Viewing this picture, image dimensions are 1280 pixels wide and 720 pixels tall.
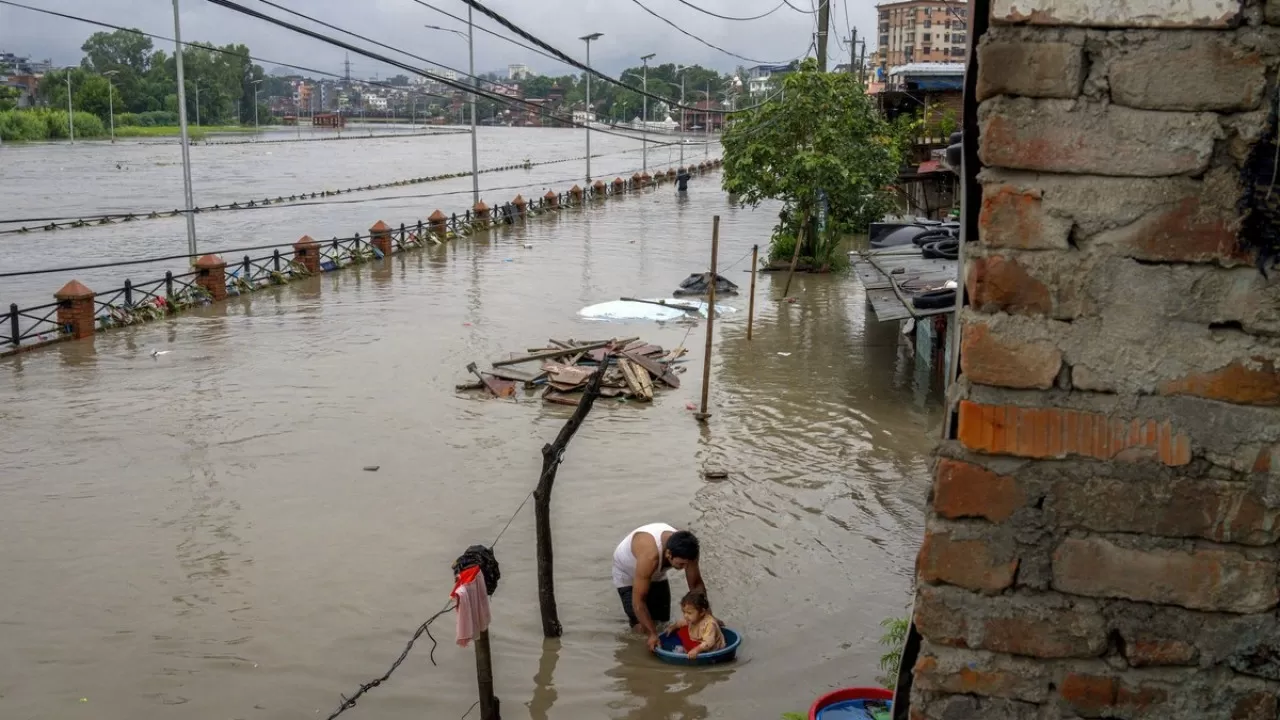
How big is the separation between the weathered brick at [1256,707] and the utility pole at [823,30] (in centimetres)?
2353

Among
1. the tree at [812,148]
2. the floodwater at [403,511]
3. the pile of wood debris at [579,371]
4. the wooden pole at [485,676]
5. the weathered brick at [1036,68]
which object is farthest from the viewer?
the tree at [812,148]

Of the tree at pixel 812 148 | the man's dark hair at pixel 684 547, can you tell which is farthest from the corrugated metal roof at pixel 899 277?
the tree at pixel 812 148

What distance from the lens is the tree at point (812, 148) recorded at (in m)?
25.0

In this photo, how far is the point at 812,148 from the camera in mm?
25500

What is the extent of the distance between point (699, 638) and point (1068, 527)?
501 centimetres

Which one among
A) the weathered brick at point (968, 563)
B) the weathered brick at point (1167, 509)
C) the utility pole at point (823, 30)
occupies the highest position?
the utility pole at point (823, 30)

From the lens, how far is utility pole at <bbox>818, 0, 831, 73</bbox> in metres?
25.8

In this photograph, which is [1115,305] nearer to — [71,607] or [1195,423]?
[1195,423]

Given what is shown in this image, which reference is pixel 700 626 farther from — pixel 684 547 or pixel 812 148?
pixel 812 148

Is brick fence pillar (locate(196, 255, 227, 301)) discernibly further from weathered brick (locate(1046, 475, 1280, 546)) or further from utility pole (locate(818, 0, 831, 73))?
weathered brick (locate(1046, 475, 1280, 546))

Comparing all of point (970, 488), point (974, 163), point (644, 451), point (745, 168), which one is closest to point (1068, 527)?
A: point (970, 488)

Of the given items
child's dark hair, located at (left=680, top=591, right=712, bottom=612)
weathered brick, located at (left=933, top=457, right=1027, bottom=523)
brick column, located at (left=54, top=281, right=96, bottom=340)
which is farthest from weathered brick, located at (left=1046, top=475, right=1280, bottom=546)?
brick column, located at (left=54, top=281, right=96, bottom=340)

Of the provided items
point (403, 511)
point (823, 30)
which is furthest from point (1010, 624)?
point (823, 30)

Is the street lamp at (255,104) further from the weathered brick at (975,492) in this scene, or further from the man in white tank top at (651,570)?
the weathered brick at (975,492)
